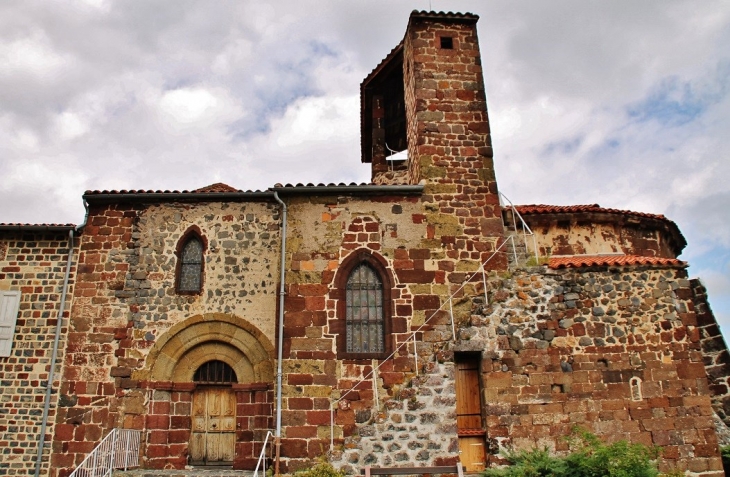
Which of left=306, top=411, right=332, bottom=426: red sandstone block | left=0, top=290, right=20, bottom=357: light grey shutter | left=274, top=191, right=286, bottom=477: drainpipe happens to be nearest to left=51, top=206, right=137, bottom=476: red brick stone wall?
left=0, top=290, right=20, bottom=357: light grey shutter

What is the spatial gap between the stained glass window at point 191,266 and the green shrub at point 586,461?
7394 mm

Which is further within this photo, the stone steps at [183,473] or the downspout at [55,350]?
the downspout at [55,350]

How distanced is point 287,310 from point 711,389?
30.6 feet

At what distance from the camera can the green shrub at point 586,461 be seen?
9.25m

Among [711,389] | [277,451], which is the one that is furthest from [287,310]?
[711,389]

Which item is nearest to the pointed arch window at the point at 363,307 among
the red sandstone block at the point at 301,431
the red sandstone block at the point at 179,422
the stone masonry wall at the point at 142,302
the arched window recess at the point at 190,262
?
the red sandstone block at the point at 301,431

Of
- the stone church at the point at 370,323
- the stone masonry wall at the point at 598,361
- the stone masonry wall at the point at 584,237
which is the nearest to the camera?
the stone masonry wall at the point at 598,361

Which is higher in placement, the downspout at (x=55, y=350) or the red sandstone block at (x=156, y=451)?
the downspout at (x=55, y=350)

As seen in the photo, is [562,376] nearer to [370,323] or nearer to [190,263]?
[370,323]

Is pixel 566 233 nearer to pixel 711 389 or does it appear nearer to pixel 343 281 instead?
pixel 711 389

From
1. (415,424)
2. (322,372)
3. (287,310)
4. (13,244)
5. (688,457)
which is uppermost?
(13,244)

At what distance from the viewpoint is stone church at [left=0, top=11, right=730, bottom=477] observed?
1059 centimetres

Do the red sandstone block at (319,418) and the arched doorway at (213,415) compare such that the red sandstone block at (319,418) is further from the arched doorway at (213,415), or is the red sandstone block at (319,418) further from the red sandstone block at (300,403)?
the arched doorway at (213,415)

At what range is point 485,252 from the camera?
1191 cm
